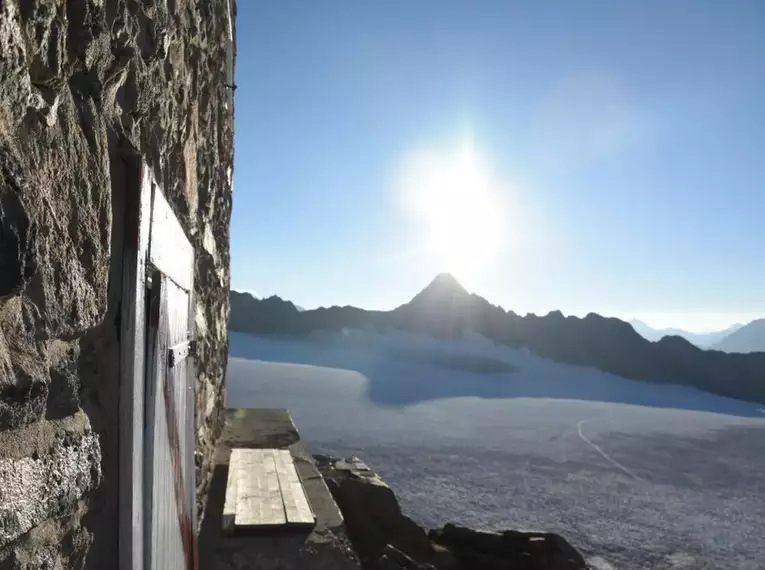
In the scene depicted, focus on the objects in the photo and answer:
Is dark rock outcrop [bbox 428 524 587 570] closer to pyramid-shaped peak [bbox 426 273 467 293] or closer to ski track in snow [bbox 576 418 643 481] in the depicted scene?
ski track in snow [bbox 576 418 643 481]

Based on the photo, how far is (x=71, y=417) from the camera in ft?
3.16

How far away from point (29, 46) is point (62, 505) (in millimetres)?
666

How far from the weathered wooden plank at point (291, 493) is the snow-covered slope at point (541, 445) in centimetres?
354

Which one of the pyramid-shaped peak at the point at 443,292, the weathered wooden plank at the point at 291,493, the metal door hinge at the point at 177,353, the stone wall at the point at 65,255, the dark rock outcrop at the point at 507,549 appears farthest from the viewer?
the pyramid-shaped peak at the point at 443,292

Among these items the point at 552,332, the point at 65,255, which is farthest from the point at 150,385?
the point at 552,332

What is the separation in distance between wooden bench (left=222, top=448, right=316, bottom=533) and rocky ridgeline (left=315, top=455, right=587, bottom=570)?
1.45m

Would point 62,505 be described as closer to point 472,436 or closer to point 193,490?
point 193,490

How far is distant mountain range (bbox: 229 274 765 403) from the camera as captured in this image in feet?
83.3

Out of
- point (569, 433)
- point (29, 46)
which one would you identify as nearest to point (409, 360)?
point (569, 433)

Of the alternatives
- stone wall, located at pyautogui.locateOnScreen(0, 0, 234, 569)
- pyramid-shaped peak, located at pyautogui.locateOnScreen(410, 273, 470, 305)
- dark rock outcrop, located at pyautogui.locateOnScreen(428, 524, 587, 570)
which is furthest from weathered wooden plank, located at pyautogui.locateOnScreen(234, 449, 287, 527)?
pyramid-shaped peak, located at pyautogui.locateOnScreen(410, 273, 470, 305)

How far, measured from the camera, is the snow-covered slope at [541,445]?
7098mm

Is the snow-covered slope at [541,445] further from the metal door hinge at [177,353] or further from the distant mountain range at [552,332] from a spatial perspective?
the metal door hinge at [177,353]

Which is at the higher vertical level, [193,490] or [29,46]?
[29,46]

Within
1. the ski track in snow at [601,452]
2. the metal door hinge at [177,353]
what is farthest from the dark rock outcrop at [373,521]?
the ski track in snow at [601,452]
